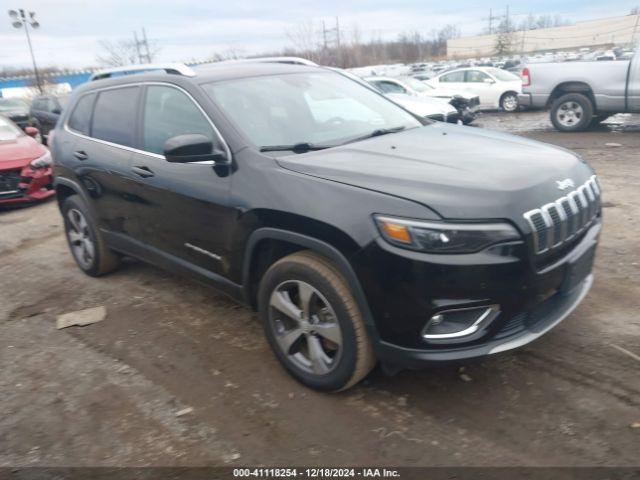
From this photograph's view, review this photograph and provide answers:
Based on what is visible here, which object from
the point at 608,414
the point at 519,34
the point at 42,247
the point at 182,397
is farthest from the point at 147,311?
the point at 519,34

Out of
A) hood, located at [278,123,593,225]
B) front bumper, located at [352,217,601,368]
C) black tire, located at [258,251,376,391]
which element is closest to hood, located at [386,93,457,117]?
hood, located at [278,123,593,225]

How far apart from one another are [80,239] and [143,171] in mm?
1633

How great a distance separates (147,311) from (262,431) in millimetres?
1930

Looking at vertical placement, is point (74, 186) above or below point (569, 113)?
above

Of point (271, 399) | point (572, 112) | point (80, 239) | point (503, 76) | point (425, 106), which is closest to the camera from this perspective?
point (271, 399)

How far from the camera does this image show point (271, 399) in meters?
3.10

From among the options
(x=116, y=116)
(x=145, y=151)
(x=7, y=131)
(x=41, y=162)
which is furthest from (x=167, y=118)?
(x=7, y=131)

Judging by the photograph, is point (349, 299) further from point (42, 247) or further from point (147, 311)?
point (42, 247)

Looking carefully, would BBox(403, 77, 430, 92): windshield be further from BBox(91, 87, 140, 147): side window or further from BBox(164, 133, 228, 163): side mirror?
BBox(164, 133, 228, 163): side mirror

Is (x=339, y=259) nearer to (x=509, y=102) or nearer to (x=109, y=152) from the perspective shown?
(x=109, y=152)

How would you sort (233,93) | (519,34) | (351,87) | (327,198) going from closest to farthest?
(327,198), (233,93), (351,87), (519,34)

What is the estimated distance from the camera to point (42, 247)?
21.1ft

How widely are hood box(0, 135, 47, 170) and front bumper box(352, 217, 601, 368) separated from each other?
24.1 ft

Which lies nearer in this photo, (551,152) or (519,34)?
(551,152)
